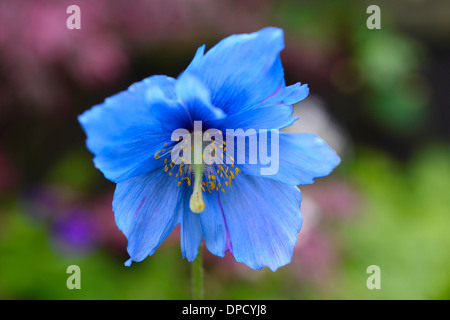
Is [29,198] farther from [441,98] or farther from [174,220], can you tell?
[441,98]

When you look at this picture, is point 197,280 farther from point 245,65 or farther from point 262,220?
point 245,65

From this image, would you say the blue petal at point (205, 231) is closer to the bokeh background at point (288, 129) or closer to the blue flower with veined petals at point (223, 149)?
the blue flower with veined petals at point (223, 149)

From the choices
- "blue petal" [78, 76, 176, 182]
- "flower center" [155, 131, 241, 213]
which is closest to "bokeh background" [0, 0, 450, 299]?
"flower center" [155, 131, 241, 213]

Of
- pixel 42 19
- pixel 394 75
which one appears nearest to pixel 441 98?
pixel 394 75

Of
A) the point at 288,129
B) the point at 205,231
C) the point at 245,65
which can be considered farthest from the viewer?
the point at 288,129

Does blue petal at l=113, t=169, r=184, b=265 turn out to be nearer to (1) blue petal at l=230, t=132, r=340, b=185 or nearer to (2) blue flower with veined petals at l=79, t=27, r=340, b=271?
(2) blue flower with veined petals at l=79, t=27, r=340, b=271

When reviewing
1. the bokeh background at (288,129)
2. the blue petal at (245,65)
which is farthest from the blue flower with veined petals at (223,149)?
the bokeh background at (288,129)

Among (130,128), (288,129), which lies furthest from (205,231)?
(288,129)
